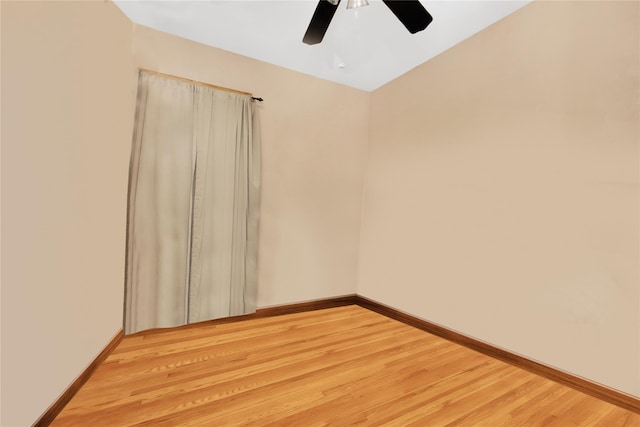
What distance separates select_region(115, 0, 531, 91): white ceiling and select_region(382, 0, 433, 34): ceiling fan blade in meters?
0.58

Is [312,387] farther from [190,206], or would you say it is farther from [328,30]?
[328,30]

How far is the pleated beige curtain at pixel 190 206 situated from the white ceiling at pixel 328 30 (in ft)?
1.45

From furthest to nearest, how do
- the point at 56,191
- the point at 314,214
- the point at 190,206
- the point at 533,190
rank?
the point at 314,214, the point at 190,206, the point at 533,190, the point at 56,191

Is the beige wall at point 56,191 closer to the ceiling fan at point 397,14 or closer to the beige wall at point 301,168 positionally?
the beige wall at point 301,168

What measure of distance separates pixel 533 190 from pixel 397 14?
1.61 meters

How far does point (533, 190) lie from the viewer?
7.47ft

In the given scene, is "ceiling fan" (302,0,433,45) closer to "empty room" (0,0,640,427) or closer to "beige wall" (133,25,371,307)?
"empty room" (0,0,640,427)

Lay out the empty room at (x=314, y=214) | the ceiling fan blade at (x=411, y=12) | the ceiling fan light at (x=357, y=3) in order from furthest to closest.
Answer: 1. the ceiling fan light at (x=357, y=3)
2. the ceiling fan blade at (x=411, y=12)
3. the empty room at (x=314, y=214)

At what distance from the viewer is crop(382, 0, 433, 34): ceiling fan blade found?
1.73 metres

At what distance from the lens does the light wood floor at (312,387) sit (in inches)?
62.2

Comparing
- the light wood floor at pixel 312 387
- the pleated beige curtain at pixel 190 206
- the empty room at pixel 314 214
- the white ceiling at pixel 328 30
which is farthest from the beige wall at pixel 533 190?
the pleated beige curtain at pixel 190 206

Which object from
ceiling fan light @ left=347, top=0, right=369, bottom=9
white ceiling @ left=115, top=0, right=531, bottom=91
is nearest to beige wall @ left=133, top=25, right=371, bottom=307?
white ceiling @ left=115, top=0, right=531, bottom=91

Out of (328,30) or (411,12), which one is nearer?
(411,12)

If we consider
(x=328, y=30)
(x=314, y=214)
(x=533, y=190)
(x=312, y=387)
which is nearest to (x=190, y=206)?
(x=314, y=214)
